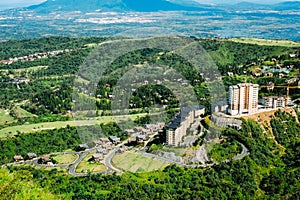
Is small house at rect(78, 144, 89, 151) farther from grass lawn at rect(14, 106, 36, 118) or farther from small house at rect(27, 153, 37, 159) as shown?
grass lawn at rect(14, 106, 36, 118)

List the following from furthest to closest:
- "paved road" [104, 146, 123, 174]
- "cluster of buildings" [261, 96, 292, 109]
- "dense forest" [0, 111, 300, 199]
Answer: "cluster of buildings" [261, 96, 292, 109] < "paved road" [104, 146, 123, 174] < "dense forest" [0, 111, 300, 199]

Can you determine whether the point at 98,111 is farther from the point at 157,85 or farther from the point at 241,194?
the point at 241,194

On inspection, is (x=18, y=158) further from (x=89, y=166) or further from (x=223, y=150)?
(x=223, y=150)

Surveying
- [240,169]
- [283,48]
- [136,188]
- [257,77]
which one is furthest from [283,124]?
[283,48]

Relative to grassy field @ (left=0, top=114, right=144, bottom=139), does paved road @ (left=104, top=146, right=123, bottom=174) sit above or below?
above

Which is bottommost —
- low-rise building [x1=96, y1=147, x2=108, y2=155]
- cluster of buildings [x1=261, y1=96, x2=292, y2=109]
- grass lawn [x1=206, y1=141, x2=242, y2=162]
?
low-rise building [x1=96, y1=147, x2=108, y2=155]

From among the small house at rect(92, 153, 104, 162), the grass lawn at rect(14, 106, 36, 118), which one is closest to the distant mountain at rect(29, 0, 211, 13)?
the grass lawn at rect(14, 106, 36, 118)

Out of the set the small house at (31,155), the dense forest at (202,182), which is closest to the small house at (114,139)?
the small house at (31,155)
